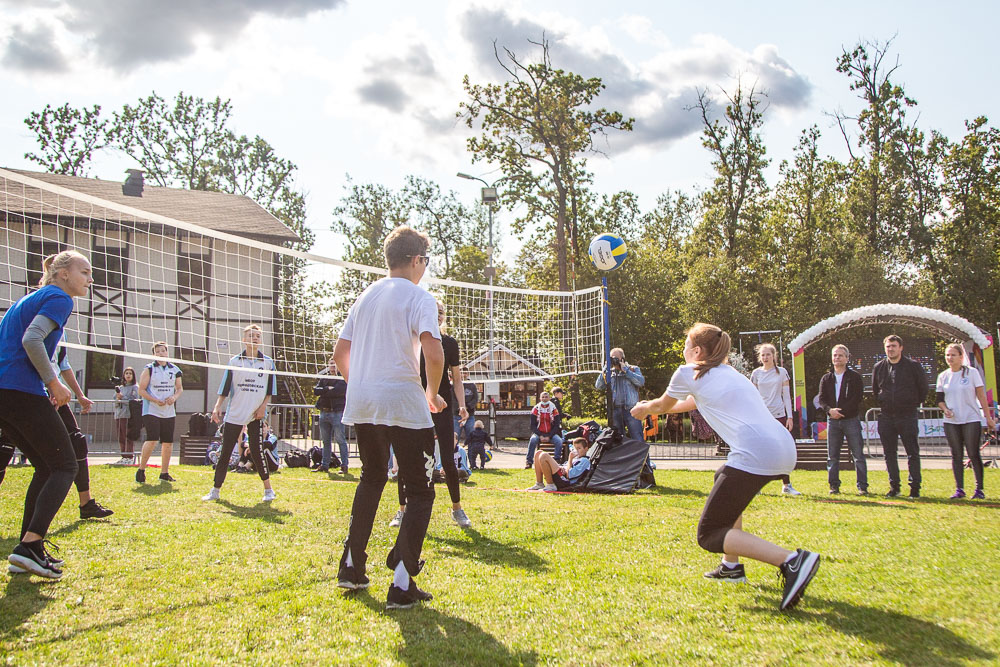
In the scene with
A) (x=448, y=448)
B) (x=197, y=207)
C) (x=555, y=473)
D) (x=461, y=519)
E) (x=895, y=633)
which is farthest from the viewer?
(x=197, y=207)

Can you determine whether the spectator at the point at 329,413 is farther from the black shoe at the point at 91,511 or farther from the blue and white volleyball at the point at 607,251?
the black shoe at the point at 91,511

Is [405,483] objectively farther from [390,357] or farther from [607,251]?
[607,251]

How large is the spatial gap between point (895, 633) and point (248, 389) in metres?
6.76

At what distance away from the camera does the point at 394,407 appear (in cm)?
374

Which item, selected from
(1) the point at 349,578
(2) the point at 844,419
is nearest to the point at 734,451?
(1) the point at 349,578

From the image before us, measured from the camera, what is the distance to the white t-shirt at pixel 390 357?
3.76 metres

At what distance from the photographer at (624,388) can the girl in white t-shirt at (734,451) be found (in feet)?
22.7

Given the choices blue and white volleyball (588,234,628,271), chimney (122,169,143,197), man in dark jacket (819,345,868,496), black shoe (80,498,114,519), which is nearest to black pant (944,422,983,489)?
man in dark jacket (819,345,868,496)

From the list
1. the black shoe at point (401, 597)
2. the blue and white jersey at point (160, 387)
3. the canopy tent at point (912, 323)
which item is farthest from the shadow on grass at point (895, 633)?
the canopy tent at point (912, 323)

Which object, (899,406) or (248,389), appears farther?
(899,406)

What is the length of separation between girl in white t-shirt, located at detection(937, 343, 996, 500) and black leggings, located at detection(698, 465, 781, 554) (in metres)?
6.06

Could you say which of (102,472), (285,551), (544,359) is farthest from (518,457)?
(285,551)

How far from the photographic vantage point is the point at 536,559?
4.72m

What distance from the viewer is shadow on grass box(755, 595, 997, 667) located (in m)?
2.86
